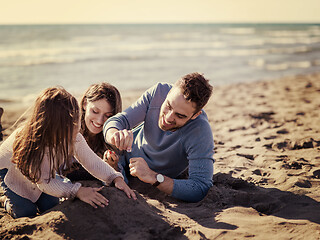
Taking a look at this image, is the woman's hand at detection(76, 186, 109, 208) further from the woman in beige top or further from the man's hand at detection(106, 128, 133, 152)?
the man's hand at detection(106, 128, 133, 152)

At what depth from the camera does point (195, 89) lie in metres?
2.86

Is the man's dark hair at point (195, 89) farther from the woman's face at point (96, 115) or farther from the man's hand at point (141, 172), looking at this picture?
the woman's face at point (96, 115)

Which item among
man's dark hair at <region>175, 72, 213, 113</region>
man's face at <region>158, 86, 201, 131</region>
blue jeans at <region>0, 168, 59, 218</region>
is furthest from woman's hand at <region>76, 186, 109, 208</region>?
man's dark hair at <region>175, 72, 213, 113</region>

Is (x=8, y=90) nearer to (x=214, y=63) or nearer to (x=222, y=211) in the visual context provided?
(x=222, y=211)

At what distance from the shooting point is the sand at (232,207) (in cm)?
232

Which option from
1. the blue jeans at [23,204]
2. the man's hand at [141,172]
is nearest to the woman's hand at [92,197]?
the man's hand at [141,172]

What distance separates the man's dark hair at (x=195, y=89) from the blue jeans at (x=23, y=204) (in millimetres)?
1535

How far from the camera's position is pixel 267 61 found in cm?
1642

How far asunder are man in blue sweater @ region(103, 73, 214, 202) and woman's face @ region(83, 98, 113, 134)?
0.33 metres

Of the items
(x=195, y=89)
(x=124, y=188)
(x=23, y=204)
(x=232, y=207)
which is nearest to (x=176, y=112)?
(x=195, y=89)

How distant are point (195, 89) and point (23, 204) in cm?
179

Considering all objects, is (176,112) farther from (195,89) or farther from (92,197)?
(92,197)

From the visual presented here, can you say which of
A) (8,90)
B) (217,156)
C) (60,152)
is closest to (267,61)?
(8,90)

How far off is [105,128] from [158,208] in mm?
1013
